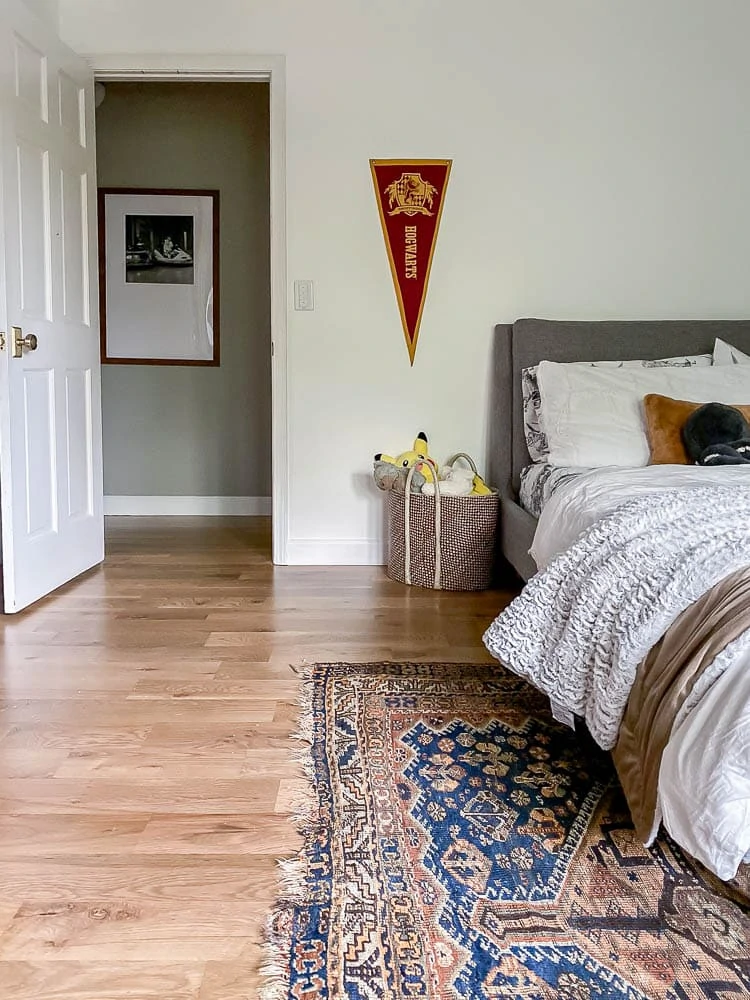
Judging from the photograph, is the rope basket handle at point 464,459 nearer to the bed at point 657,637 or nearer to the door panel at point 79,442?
the bed at point 657,637

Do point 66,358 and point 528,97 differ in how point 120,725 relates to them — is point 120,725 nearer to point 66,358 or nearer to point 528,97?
point 66,358

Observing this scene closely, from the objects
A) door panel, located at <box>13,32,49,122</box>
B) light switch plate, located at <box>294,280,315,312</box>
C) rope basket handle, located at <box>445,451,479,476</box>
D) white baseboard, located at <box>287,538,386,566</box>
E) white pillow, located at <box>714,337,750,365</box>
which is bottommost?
white baseboard, located at <box>287,538,386,566</box>

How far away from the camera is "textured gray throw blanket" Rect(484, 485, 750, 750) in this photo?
156cm

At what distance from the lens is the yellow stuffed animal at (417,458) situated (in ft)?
11.3

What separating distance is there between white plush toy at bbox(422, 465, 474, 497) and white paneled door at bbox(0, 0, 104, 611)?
55.2 inches

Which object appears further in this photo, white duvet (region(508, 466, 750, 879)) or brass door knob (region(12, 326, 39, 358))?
brass door knob (region(12, 326, 39, 358))

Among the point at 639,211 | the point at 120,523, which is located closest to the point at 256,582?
the point at 120,523

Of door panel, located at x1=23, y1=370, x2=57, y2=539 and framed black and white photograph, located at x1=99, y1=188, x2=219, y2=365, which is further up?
framed black and white photograph, located at x1=99, y1=188, x2=219, y2=365

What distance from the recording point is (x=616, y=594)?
169cm

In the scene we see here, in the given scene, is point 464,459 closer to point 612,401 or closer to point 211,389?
point 612,401

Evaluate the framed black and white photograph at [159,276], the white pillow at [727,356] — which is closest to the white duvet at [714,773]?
the white pillow at [727,356]

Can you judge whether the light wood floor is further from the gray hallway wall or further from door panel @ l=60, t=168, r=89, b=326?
the gray hallway wall

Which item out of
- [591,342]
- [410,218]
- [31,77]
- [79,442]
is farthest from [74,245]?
[591,342]

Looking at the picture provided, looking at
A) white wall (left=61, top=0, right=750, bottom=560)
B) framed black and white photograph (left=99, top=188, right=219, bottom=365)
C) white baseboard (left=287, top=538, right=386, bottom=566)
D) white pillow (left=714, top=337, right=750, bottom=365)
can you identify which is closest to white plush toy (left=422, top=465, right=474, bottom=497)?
white wall (left=61, top=0, right=750, bottom=560)
